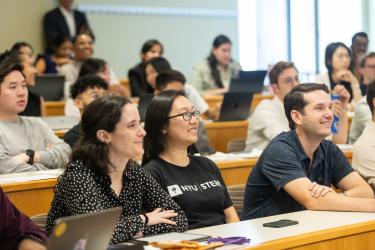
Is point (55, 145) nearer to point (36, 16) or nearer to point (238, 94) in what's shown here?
point (238, 94)

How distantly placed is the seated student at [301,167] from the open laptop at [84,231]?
1.37m

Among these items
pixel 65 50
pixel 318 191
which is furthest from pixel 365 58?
pixel 318 191

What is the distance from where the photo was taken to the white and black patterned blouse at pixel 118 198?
8.80ft

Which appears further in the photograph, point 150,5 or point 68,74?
point 150,5

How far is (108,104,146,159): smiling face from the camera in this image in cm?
286

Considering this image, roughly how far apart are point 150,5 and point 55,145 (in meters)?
5.78

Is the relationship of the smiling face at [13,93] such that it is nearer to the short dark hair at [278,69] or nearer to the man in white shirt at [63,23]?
the short dark hair at [278,69]

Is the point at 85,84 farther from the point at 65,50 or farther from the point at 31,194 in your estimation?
the point at 65,50

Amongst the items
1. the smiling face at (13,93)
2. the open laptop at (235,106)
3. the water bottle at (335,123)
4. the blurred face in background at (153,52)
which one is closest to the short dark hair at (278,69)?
the water bottle at (335,123)

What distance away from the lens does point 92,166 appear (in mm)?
2797

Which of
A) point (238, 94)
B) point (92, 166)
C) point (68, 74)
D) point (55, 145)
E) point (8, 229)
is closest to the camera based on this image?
point (8, 229)

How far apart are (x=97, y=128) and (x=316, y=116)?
1180mm

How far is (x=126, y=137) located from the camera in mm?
2861

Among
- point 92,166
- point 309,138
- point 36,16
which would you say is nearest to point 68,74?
point 36,16
